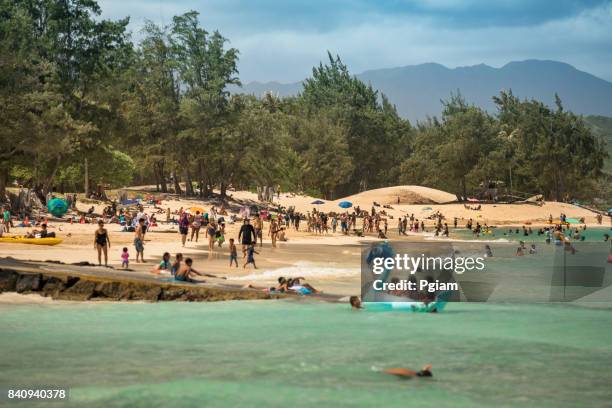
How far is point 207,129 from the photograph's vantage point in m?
68.4

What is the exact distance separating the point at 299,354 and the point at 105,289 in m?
7.58

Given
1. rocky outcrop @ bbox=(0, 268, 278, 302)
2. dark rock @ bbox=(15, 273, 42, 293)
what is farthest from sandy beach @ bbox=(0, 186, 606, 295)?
dark rock @ bbox=(15, 273, 42, 293)

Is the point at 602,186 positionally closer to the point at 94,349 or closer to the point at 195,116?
the point at 195,116

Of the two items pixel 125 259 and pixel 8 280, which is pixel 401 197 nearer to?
pixel 125 259

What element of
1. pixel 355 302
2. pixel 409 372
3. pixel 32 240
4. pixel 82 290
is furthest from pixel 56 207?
pixel 409 372

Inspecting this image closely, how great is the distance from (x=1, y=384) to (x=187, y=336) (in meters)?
5.34

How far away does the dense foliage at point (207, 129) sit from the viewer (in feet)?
158

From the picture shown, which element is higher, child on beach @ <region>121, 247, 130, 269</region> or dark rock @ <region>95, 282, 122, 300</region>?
child on beach @ <region>121, 247, 130, 269</region>

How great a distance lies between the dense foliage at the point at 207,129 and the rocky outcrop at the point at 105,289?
74.0 ft

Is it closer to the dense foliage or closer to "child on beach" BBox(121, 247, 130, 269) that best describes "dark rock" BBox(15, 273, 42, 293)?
"child on beach" BBox(121, 247, 130, 269)

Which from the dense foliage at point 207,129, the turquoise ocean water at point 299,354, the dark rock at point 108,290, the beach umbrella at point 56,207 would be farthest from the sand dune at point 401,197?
the dark rock at point 108,290

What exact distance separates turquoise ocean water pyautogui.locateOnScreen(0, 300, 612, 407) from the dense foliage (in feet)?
88.2

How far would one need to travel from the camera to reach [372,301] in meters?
22.5

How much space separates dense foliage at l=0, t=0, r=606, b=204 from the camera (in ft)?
158
